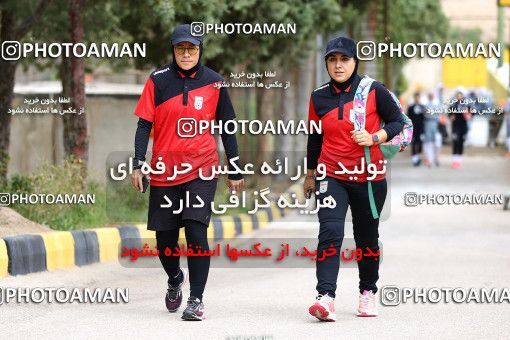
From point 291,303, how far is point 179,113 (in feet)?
5.88

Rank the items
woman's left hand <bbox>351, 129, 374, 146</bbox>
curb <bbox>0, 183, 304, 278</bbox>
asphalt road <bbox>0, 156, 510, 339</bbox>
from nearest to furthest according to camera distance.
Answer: asphalt road <bbox>0, 156, 510, 339</bbox>, woman's left hand <bbox>351, 129, 374, 146</bbox>, curb <bbox>0, 183, 304, 278</bbox>

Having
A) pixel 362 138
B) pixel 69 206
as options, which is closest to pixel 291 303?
pixel 362 138

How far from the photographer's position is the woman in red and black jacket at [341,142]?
9492mm

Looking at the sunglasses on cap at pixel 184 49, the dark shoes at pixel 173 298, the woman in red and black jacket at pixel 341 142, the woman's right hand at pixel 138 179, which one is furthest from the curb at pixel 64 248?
the woman in red and black jacket at pixel 341 142

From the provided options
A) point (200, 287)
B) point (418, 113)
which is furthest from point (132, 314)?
point (418, 113)

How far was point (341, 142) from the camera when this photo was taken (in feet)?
31.4

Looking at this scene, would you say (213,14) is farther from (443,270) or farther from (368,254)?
(368,254)

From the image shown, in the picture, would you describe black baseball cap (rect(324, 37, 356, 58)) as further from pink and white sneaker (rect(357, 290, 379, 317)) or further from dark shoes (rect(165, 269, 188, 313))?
dark shoes (rect(165, 269, 188, 313))

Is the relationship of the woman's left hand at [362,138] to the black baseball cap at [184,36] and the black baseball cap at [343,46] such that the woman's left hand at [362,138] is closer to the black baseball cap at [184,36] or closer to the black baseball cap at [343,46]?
the black baseball cap at [343,46]

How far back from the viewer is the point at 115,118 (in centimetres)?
2553

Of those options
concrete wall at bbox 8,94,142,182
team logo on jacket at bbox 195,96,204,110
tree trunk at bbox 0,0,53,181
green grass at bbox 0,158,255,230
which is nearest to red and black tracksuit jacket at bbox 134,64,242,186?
team logo on jacket at bbox 195,96,204,110

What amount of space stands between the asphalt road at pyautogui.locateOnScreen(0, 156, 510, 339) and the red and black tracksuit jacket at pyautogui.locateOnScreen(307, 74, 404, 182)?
40.7 inches

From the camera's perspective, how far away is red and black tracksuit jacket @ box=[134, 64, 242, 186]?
961cm

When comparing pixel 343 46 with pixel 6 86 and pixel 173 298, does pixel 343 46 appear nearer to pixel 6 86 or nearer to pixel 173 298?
pixel 173 298
